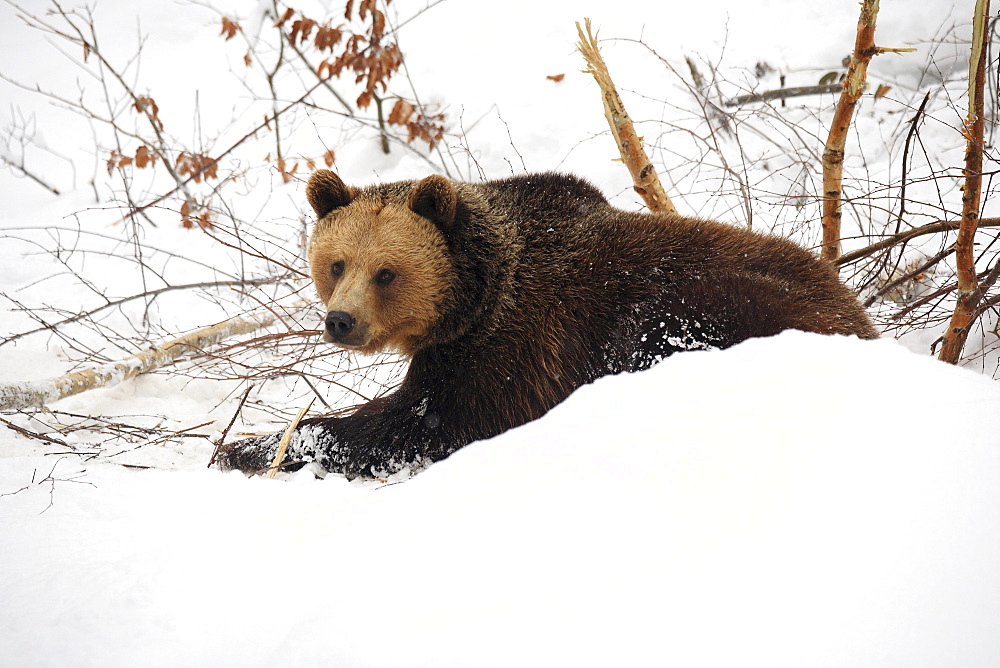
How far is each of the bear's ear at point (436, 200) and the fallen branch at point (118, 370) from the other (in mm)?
2247

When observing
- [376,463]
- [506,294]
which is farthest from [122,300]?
[506,294]

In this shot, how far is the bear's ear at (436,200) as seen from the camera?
348 centimetres

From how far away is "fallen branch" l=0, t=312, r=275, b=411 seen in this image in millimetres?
4223

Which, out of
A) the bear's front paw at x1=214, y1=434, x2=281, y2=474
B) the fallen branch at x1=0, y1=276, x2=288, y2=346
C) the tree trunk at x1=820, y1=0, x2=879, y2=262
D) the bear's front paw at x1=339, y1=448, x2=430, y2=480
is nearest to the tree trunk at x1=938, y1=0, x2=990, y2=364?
the tree trunk at x1=820, y1=0, x2=879, y2=262

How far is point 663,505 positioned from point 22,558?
1.89m

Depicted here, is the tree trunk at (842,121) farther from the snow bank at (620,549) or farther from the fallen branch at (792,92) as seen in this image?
the fallen branch at (792,92)

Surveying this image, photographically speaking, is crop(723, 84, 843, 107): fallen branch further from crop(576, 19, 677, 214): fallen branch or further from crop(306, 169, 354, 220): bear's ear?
crop(306, 169, 354, 220): bear's ear

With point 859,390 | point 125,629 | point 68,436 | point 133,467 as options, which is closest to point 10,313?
point 68,436

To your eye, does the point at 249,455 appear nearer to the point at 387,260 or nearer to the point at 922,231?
the point at 387,260

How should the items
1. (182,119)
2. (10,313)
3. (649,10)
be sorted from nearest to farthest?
(10,313) → (649,10) → (182,119)

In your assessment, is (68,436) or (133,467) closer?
(133,467)

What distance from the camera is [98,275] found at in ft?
25.9

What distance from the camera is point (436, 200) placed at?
11.6ft

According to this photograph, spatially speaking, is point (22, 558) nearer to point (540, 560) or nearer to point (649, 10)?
point (540, 560)
